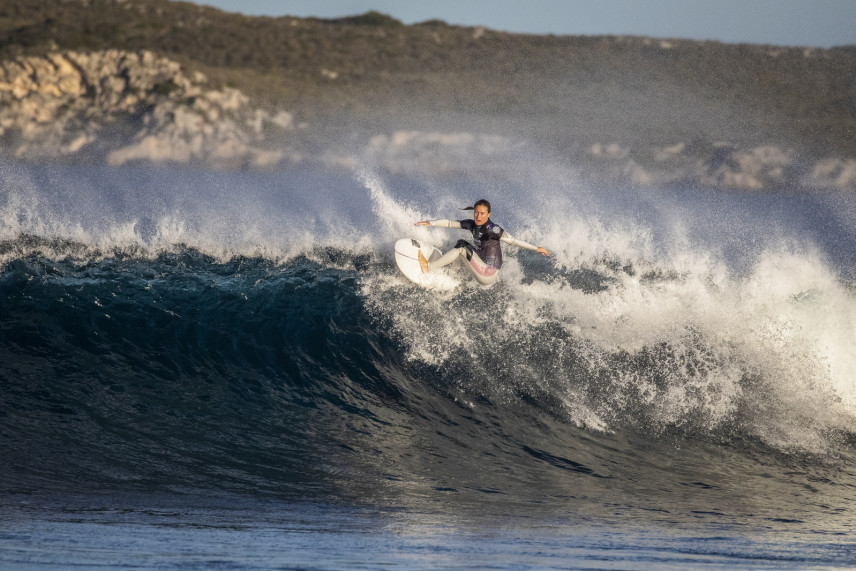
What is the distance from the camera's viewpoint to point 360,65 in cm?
8712

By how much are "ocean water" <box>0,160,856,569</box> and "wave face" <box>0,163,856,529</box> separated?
0.10 ft

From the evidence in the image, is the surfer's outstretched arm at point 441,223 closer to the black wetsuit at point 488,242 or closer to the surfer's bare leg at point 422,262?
the black wetsuit at point 488,242

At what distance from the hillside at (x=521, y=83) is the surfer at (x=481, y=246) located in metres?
55.3

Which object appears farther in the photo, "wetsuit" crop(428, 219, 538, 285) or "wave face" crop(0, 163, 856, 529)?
"wetsuit" crop(428, 219, 538, 285)

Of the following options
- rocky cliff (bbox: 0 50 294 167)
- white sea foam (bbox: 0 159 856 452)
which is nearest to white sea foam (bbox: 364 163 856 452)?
white sea foam (bbox: 0 159 856 452)

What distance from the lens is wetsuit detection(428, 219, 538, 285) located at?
8.80 m

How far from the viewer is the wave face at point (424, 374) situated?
634cm

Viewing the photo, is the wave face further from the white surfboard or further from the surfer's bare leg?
the surfer's bare leg

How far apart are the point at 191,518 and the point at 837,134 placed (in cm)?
7418

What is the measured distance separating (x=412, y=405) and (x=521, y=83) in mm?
77498

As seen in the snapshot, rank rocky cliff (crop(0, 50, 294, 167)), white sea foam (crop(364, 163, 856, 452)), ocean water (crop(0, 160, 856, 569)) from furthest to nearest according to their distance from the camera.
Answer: rocky cliff (crop(0, 50, 294, 167)) → white sea foam (crop(364, 163, 856, 452)) → ocean water (crop(0, 160, 856, 569))

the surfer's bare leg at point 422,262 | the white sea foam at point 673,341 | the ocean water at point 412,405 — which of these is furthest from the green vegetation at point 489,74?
the surfer's bare leg at point 422,262

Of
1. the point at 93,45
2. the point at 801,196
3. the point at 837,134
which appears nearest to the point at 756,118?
the point at 837,134

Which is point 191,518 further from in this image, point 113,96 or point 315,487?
point 113,96
